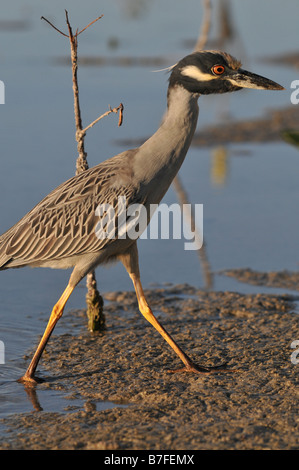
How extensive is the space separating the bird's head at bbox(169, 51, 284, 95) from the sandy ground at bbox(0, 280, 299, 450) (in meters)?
1.81

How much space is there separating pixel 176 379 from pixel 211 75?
1.98 metres

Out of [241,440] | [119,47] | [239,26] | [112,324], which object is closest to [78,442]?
[241,440]

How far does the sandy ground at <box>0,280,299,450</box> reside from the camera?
4.74 metres

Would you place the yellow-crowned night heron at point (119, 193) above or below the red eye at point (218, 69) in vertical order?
below

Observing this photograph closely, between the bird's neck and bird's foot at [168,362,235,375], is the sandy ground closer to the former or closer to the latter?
bird's foot at [168,362,235,375]

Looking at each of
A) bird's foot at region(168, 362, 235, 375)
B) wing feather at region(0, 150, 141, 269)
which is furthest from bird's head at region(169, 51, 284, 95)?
bird's foot at region(168, 362, 235, 375)

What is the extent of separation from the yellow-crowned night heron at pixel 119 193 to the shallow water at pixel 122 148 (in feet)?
2.62

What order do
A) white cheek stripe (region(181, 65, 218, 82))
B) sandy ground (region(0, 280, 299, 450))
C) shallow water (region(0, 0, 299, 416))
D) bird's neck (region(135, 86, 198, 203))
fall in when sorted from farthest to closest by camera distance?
shallow water (region(0, 0, 299, 416)), white cheek stripe (region(181, 65, 218, 82)), bird's neck (region(135, 86, 198, 203)), sandy ground (region(0, 280, 299, 450))

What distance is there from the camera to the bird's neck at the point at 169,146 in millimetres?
5664

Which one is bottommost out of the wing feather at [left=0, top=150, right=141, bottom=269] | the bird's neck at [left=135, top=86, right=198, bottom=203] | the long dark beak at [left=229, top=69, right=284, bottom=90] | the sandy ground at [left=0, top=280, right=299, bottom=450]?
the sandy ground at [left=0, top=280, right=299, bottom=450]

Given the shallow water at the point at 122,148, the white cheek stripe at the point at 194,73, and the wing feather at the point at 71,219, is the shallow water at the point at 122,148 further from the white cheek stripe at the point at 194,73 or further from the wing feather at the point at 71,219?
the white cheek stripe at the point at 194,73

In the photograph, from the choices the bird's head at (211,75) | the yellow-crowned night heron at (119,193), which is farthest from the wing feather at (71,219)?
the bird's head at (211,75)

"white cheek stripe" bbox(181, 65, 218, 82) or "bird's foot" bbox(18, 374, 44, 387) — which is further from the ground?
"white cheek stripe" bbox(181, 65, 218, 82)
